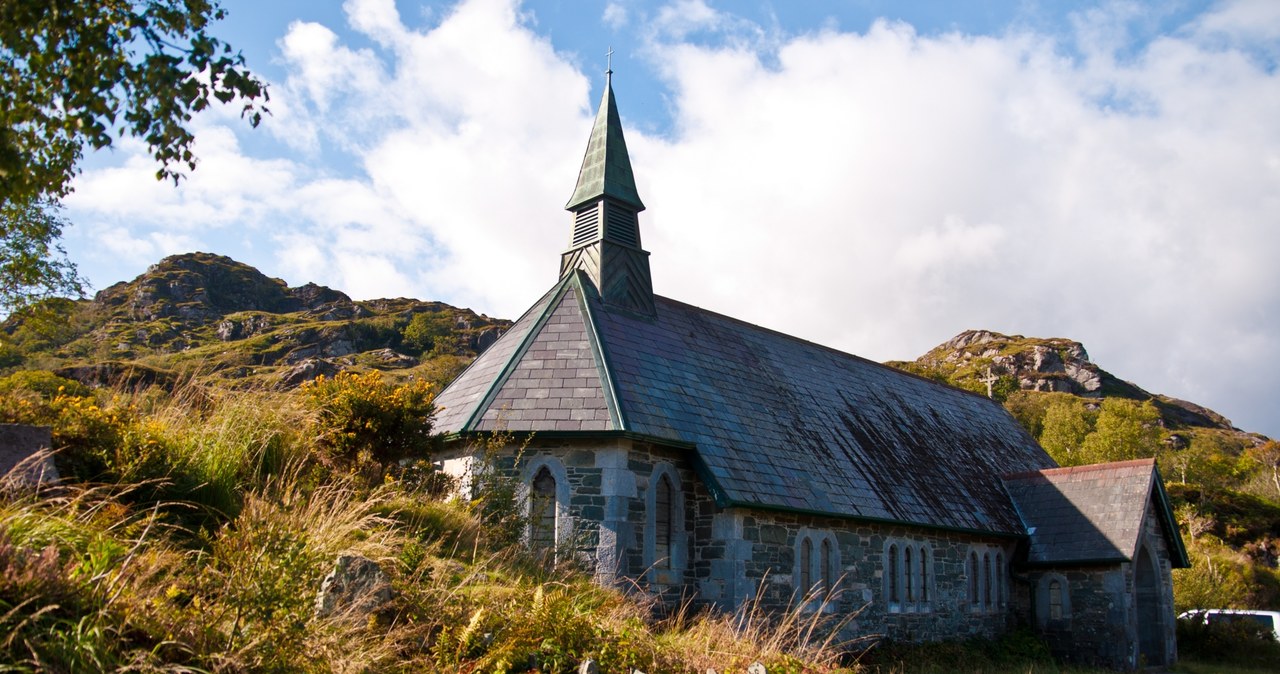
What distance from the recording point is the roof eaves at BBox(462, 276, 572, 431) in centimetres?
1709

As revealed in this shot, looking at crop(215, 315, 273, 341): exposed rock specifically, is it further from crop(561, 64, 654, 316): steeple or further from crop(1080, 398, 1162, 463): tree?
crop(1080, 398, 1162, 463): tree

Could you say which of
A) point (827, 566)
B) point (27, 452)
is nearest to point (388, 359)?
point (827, 566)

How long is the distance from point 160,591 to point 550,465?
9.08 m

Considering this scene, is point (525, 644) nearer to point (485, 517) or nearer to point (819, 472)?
point (485, 517)

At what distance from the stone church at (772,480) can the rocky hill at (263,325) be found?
102 ft

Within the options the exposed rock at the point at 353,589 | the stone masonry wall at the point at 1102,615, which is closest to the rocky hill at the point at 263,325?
the stone masonry wall at the point at 1102,615

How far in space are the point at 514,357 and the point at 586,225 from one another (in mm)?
4685

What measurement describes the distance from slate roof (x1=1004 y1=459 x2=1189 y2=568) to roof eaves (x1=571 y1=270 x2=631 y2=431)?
524 inches

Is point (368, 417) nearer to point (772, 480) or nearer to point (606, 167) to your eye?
point (772, 480)

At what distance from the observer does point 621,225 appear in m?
21.9

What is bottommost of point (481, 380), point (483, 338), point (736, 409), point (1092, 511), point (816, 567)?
point (816, 567)

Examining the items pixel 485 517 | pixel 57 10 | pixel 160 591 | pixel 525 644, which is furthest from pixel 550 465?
pixel 57 10

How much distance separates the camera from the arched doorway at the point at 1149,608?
2444 cm

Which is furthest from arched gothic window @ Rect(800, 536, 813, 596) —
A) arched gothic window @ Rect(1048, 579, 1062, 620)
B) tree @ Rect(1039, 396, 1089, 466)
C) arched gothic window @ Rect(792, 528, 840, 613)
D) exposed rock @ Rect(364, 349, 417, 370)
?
exposed rock @ Rect(364, 349, 417, 370)
